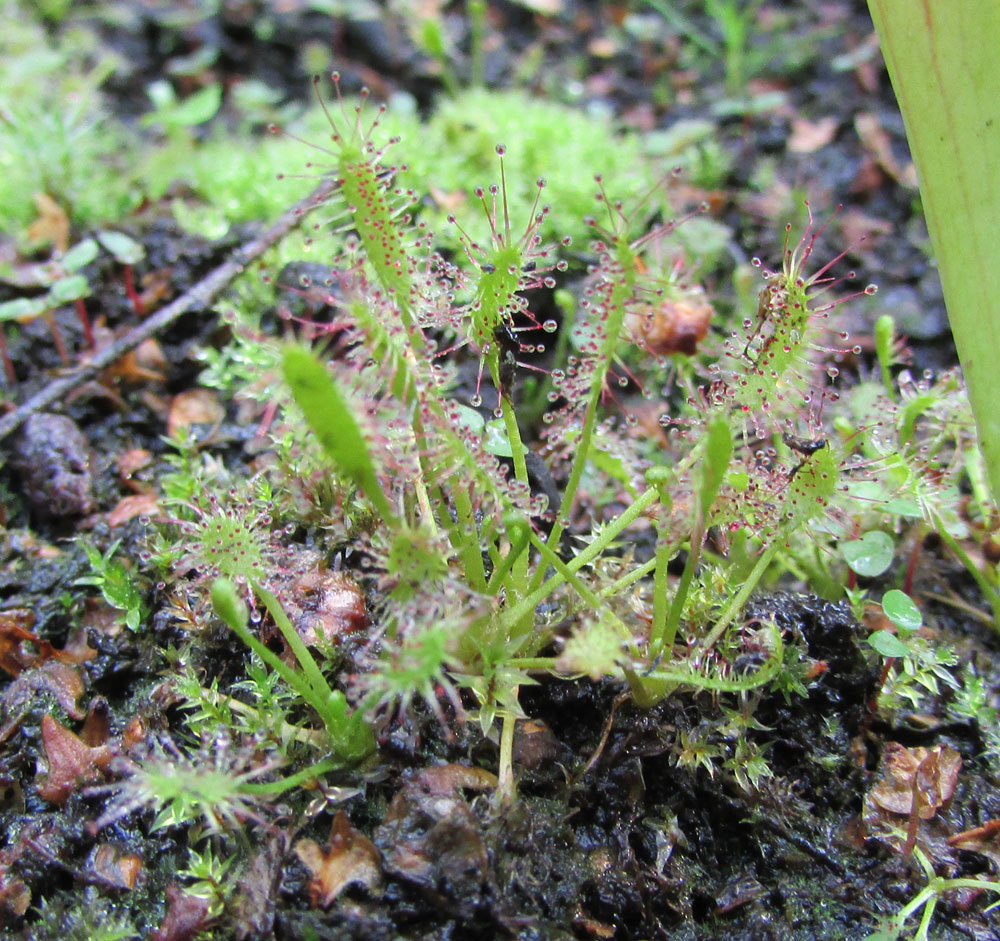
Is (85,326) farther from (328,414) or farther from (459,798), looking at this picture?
(459,798)

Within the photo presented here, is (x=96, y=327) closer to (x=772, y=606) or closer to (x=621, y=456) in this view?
(x=621, y=456)

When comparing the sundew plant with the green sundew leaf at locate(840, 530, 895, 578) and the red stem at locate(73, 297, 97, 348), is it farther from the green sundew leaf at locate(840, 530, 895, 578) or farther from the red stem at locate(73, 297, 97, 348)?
the red stem at locate(73, 297, 97, 348)

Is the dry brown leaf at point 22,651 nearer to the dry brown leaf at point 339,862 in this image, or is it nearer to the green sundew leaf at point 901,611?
the dry brown leaf at point 339,862

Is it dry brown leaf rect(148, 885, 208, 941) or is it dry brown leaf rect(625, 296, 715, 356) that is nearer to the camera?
dry brown leaf rect(148, 885, 208, 941)

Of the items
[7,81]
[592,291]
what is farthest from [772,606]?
[7,81]

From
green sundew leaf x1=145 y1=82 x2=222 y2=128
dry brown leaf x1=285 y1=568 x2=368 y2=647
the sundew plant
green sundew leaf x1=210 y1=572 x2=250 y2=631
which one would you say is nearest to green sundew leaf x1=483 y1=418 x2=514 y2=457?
the sundew plant

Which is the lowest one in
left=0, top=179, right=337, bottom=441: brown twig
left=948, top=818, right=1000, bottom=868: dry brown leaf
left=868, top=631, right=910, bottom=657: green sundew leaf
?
left=948, top=818, right=1000, bottom=868: dry brown leaf
